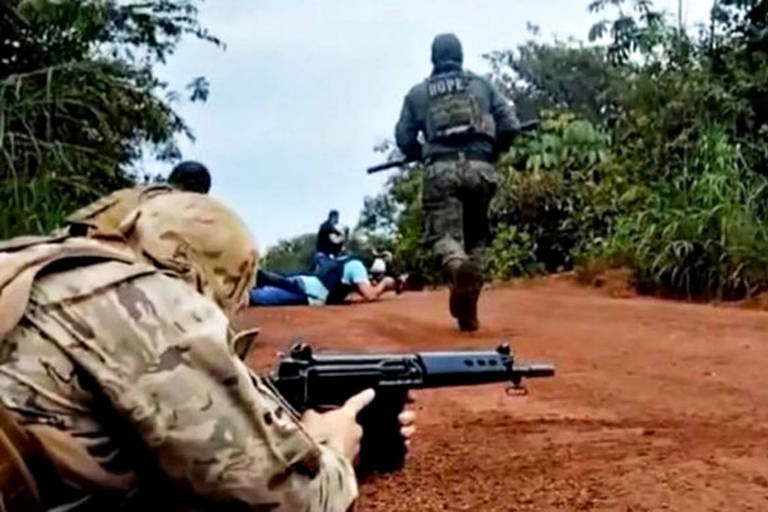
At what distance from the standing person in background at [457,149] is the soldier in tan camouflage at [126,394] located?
6.70m

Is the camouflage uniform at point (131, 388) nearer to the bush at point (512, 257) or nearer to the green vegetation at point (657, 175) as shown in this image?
the green vegetation at point (657, 175)

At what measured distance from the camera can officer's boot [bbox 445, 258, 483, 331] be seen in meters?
8.98

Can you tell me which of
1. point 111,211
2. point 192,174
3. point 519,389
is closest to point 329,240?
point 192,174

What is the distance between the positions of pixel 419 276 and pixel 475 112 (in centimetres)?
898

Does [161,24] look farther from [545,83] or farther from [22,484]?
[22,484]

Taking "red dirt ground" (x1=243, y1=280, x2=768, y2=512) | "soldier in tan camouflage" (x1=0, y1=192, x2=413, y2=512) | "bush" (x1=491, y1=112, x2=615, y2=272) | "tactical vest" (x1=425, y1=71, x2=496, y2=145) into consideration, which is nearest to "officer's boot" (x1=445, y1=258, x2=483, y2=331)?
"red dirt ground" (x1=243, y1=280, x2=768, y2=512)

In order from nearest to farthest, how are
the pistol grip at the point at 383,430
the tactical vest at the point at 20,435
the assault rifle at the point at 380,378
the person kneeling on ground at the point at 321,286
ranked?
the tactical vest at the point at 20,435, the assault rifle at the point at 380,378, the pistol grip at the point at 383,430, the person kneeling on ground at the point at 321,286

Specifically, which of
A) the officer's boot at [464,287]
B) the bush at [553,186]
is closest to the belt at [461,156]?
the officer's boot at [464,287]

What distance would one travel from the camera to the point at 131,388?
88.3 inches

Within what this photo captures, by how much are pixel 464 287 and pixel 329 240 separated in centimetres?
466

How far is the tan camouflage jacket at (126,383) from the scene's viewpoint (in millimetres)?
2240

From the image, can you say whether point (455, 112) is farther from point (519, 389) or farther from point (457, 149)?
point (519, 389)

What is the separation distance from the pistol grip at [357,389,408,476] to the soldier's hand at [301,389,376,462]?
0.21 meters

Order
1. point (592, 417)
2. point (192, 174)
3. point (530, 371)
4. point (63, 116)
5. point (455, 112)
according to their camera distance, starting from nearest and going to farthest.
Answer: point (530, 371) < point (592, 417) < point (192, 174) < point (455, 112) < point (63, 116)
